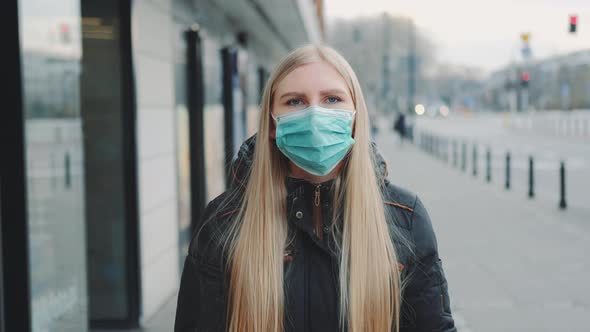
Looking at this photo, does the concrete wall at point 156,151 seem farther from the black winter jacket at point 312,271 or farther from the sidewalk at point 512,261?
the black winter jacket at point 312,271

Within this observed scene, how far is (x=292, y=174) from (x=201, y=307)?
0.53m

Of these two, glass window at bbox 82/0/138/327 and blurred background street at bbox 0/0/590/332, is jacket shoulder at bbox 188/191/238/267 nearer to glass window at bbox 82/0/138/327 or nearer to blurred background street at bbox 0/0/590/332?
blurred background street at bbox 0/0/590/332

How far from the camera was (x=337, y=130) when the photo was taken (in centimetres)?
235

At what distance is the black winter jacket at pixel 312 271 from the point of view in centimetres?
224

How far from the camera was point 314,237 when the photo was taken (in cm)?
223

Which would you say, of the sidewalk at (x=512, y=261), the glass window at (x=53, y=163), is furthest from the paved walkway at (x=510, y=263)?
A: the glass window at (x=53, y=163)

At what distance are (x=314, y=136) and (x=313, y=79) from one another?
180 millimetres


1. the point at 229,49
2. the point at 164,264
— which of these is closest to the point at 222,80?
the point at 229,49

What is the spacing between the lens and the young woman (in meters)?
2.25

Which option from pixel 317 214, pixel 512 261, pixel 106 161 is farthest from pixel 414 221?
pixel 512 261

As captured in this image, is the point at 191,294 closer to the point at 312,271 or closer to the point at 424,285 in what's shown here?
the point at 312,271

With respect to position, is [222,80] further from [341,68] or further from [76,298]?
[341,68]

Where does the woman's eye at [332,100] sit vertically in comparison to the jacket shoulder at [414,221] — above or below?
above

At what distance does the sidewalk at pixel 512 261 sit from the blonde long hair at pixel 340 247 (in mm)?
4102
